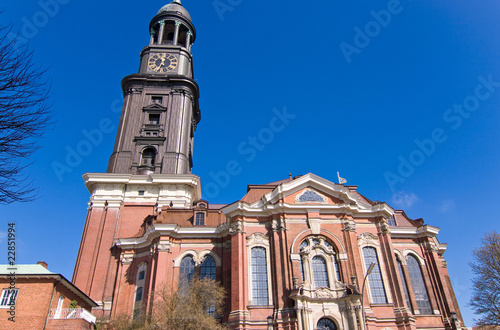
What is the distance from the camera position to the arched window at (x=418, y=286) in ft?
97.0

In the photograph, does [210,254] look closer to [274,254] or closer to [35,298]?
[274,254]

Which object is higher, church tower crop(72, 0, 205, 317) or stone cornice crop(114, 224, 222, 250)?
church tower crop(72, 0, 205, 317)

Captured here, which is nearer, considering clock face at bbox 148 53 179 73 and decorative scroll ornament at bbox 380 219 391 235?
decorative scroll ornament at bbox 380 219 391 235

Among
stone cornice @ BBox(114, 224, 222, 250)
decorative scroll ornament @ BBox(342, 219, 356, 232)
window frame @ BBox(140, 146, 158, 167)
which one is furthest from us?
window frame @ BBox(140, 146, 158, 167)

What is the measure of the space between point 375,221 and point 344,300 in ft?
27.8

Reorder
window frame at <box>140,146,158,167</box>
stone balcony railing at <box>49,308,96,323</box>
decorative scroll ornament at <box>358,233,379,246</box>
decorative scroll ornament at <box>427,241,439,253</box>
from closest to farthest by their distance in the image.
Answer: stone balcony railing at <box>49,308,96,323</box>, decorative scroll ornament at <box>358,233,379,246</box>, decorative scroll ornament at <box>427,241,439,253</box>, window frame at <box>140,146,158,167</box>

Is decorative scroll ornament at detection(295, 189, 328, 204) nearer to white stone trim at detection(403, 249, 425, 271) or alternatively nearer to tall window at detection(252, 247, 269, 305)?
tall window at detection(252, 247, 269, 305)

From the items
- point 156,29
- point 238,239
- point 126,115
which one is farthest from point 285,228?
point 156,29

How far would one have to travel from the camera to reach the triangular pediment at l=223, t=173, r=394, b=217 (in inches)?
1140

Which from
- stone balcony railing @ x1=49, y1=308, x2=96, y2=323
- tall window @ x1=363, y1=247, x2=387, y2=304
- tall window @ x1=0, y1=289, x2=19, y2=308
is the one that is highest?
tall window @ x1=363, y1=247, x2=387, y2=304

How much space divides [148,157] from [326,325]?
2759 centimetres

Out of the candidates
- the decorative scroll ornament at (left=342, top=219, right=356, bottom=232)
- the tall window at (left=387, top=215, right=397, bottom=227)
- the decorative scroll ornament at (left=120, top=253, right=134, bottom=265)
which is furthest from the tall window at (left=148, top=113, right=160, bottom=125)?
the tall window at (left=387, top=215, right=397, bottom=227)

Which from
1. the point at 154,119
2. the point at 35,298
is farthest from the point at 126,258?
the point at 154,119

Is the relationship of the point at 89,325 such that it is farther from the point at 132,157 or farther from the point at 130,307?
the point at 132,157
